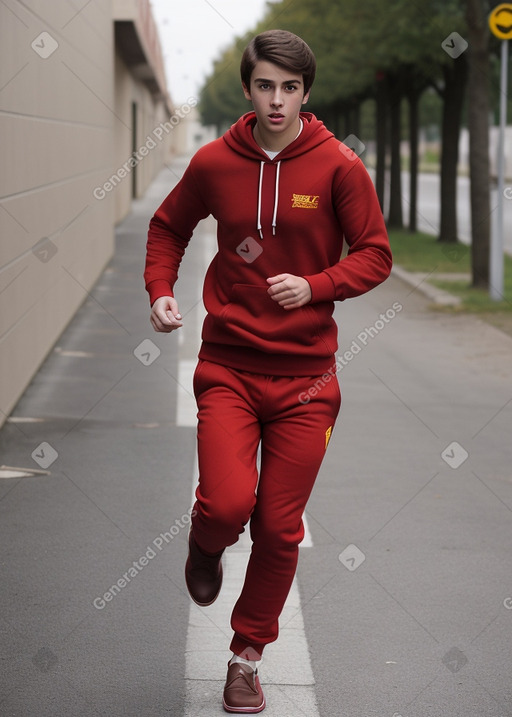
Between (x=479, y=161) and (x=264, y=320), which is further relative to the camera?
(x=479, y=161)

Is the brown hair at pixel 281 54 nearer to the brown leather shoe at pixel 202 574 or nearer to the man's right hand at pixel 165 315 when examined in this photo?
the man's right hand at pixel 165 315

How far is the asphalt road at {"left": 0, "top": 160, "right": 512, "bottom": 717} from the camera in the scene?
4.01 m

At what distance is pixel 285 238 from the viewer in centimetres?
362

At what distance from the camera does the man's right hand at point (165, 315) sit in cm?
367

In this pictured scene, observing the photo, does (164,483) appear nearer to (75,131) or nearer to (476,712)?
(476,712)

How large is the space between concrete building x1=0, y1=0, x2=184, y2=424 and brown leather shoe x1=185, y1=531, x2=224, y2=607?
423 centimetres

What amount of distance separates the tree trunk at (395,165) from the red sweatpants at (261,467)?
83.4 feet

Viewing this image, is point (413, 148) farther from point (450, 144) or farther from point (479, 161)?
point (479, 161)

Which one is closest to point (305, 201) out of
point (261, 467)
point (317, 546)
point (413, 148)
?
point (261, 467)

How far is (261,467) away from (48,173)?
7263 millimetres

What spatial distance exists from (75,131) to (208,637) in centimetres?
956

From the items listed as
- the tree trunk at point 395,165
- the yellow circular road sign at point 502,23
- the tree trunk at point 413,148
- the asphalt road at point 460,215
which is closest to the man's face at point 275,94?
the yellow circular road sign at point 502,23

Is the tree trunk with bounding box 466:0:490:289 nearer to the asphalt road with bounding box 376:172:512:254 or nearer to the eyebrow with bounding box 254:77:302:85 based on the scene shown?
the asphalt road with bounding box 376:172:512:254

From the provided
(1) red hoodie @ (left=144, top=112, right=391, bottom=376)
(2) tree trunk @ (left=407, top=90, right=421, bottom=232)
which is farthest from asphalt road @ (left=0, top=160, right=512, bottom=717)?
(2) tree trunk @ (left=407, top=90, right=421, bottom=232)
